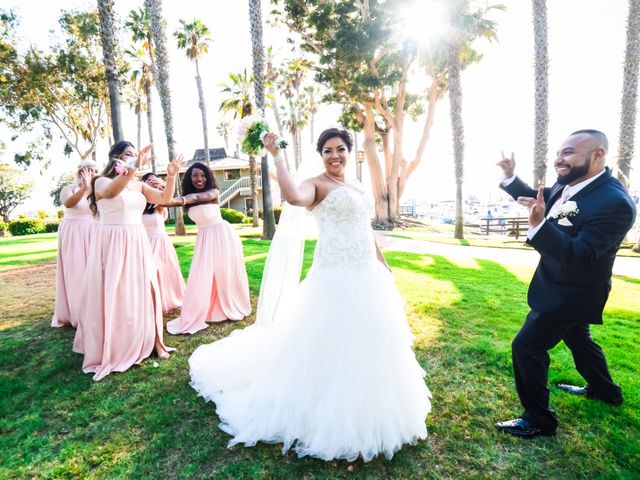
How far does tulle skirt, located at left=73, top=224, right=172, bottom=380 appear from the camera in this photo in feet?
14.2

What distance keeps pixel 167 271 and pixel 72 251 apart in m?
1.62

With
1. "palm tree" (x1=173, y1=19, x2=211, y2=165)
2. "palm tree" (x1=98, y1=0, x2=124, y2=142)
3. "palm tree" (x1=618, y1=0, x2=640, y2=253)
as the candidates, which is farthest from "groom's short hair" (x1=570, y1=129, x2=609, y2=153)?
"palm tree" (x1=173, y1=19, x2=211, y2=165)

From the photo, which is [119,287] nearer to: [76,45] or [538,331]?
[538,331]

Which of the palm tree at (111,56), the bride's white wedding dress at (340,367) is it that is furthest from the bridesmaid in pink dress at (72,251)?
the bride's white wedding dress at (340,367)

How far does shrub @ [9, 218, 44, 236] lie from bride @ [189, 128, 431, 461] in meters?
35.4

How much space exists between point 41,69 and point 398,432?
28.0 m

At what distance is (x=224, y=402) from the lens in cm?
349

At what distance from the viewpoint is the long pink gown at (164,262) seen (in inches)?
259

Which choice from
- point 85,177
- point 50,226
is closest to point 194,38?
point 50,226

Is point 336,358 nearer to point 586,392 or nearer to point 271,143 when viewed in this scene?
point 271,143

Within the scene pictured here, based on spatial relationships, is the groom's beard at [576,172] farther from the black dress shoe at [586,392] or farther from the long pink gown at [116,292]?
the long pink gown at [116,292]

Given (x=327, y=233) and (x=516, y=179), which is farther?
(x=516, y=179)

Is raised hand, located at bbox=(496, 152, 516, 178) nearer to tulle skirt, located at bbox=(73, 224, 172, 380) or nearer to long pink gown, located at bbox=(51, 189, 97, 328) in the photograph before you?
tulle skirt, located at bbox=(73, 224, 172, 380)

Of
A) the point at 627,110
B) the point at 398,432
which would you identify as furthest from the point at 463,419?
the point at 627,110
